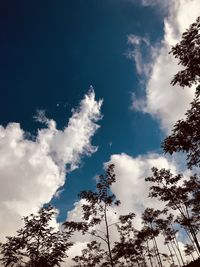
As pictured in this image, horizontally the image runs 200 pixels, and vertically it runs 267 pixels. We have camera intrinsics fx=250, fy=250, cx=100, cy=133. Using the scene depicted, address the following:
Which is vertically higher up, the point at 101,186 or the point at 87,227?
the point at 101,186

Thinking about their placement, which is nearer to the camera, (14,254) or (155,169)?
(14,254)

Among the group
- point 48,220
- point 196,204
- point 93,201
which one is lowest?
point 48,220

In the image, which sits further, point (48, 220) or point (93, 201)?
point (93, 201)

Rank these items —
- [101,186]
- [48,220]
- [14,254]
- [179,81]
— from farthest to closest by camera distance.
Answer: [101,186], [48,220], [14,254], [179,81]

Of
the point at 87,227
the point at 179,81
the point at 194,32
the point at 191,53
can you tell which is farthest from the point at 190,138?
the point at 87,227

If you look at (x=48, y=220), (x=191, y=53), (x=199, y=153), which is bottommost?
(x=199, y=153)

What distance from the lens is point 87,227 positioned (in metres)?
21.9

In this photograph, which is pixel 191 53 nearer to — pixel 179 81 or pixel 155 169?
pixel 179 81

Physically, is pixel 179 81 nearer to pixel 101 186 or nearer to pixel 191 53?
pixel 191 53

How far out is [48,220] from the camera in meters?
18.6

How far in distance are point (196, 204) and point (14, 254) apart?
2458 cm

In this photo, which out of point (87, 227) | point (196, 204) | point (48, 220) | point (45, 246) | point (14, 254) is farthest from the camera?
point (196, 204)

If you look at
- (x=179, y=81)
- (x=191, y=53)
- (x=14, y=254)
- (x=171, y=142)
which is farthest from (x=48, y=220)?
(x=191, y=53)

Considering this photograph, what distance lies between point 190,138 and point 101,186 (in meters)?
12.8
